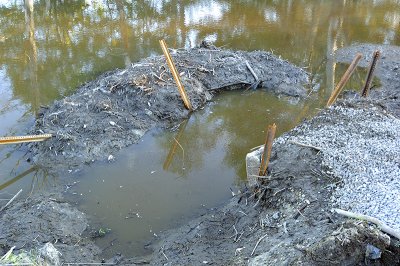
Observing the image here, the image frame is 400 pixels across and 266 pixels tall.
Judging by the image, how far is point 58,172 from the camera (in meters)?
8.36

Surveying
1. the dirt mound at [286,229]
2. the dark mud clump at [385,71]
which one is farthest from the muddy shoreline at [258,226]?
the dark mud clump at [385,71]

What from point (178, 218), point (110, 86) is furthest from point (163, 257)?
point (110, 86)

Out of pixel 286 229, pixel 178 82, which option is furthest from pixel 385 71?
pixel 286 229

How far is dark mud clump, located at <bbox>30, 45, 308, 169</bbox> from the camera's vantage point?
8.90 metres

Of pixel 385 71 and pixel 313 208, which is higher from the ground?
pixel 313 208

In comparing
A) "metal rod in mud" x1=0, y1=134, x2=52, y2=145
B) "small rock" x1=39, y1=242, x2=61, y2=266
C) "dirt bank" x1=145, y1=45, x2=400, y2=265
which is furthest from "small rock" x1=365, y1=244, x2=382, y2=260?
"metal rod in mud" x1=0, y1=134, x2=52, y2=145

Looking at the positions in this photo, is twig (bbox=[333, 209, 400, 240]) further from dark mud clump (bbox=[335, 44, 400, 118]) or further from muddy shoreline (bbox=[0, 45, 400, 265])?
dark mud clump (bbox=[335, 44, 400, 118])

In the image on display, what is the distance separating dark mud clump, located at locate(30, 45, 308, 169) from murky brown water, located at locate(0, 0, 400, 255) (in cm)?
38

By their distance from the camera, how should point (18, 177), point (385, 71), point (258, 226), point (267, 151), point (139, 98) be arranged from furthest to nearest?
point (385, 71) → point (139, 98) → point (18, 177) → point (267, 151) → point (258, 226)

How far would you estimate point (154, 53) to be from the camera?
560 inches

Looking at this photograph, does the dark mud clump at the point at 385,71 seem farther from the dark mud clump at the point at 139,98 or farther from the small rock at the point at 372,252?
the small rock at the point at 372,252

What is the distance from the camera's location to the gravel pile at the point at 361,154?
17.9 ft

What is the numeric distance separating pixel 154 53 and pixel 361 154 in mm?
9259

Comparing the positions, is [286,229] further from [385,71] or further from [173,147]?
[385,71]
